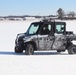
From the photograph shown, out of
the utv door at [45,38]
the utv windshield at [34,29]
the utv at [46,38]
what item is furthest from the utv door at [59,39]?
the utv windshield at [34,29]

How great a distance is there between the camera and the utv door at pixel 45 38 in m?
14.0

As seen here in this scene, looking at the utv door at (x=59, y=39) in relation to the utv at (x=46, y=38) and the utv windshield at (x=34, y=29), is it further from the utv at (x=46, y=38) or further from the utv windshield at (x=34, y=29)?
the utv windshield at (x=34, y=29)

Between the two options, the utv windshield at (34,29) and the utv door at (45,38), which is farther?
the utv windshield at (34,29)

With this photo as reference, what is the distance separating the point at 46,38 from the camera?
14055 mm

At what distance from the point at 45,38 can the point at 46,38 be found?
5 centimetres

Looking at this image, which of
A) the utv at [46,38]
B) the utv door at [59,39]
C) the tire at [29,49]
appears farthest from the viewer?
the utv door at [59,39]

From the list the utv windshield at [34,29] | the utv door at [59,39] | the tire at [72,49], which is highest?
the utv windshield at [34,29]

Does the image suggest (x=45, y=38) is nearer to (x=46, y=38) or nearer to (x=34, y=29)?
(x=46, y=38)
